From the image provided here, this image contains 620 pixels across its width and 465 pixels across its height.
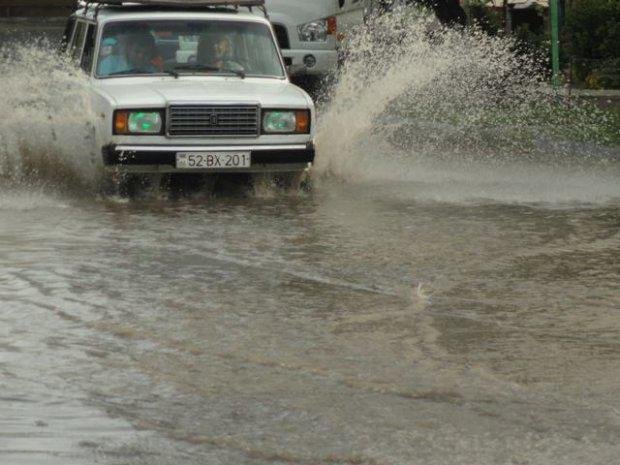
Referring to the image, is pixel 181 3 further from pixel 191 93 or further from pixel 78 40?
pixel 191 93

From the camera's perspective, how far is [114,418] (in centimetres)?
589

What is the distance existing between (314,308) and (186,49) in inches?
253

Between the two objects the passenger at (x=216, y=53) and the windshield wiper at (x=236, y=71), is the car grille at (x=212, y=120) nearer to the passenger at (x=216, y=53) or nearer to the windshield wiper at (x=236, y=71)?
the windshield wiper at (x=236, y=71)

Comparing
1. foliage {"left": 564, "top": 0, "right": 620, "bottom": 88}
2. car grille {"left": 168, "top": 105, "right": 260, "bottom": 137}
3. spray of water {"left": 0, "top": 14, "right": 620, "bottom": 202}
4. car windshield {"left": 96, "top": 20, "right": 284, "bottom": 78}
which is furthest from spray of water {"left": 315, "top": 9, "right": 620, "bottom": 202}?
foliage {"left": 564, "top": 0, "right": 620, "bottom": 88}

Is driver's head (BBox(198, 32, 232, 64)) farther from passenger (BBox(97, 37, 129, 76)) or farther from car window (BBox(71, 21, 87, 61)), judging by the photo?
car window (BBox(71, 21, 87, 61))

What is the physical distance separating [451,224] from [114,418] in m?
6.11

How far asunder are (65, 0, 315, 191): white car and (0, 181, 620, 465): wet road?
0.85 metres

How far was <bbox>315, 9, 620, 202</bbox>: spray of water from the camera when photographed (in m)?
14.8

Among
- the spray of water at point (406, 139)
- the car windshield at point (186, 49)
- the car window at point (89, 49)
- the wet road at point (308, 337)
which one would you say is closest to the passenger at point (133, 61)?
the car windshield at point (186, 49)

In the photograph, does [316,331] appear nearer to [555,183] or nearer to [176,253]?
[176,253]

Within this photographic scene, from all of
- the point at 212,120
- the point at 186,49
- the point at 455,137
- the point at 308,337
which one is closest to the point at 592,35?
the point at 455,137

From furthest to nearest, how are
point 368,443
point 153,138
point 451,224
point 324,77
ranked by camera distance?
point 324,77 → point 153,138 → point 451,224 → point 368,443

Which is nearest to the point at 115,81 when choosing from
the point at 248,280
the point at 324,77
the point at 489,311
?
the point at 248,280

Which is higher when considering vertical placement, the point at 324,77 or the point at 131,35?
the point at 131,35
